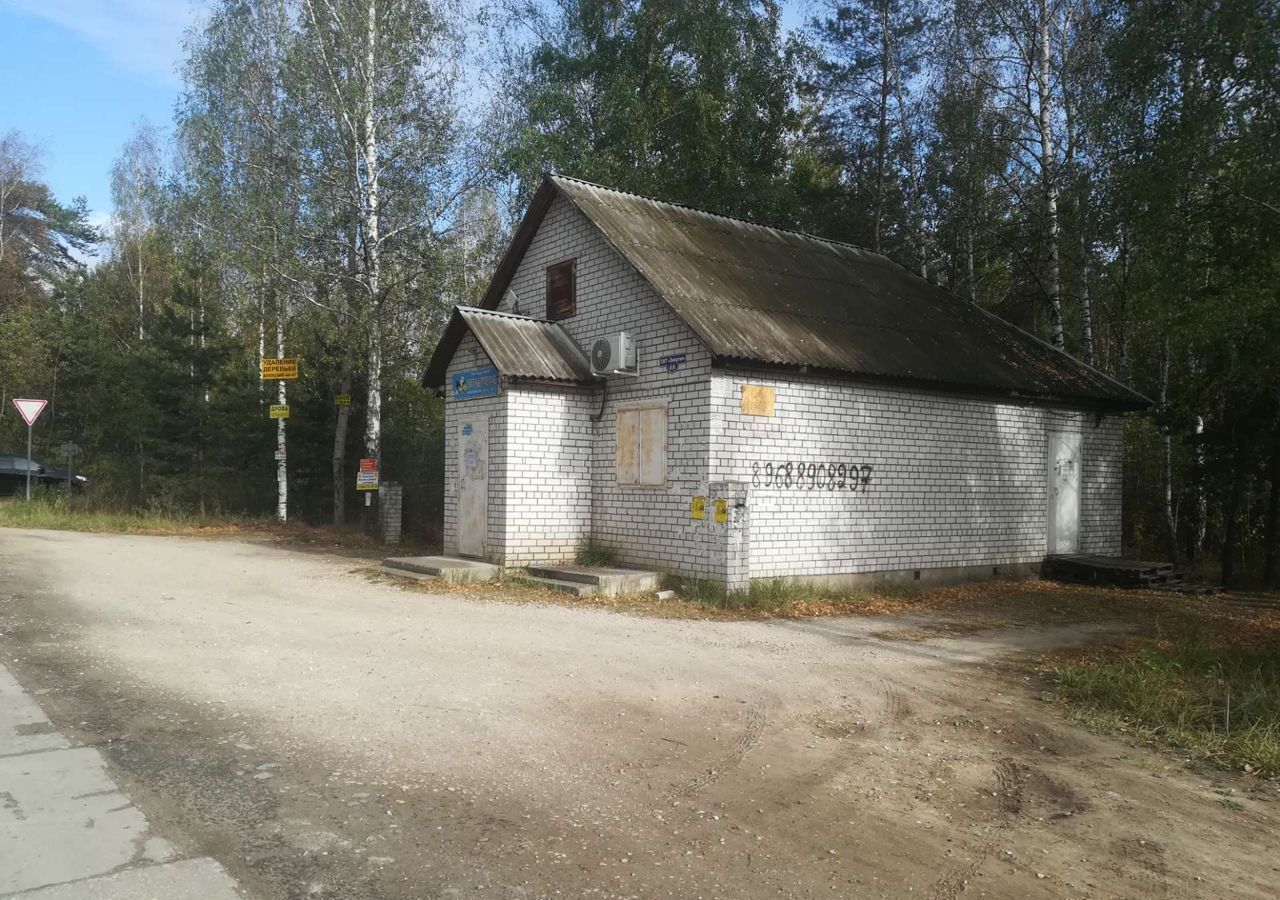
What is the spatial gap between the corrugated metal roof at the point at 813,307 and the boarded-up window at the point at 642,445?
1.73 metres

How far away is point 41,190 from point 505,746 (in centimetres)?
5322

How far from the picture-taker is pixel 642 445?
13.6m

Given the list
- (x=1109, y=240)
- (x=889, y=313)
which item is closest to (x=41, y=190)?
(x=889, y=313)

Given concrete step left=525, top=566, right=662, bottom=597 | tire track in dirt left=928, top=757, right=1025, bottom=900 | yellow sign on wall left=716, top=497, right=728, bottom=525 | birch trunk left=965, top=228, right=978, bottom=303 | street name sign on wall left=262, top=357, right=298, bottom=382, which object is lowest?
tire track in dirt left=928, top=757, right=1025, bottom=900

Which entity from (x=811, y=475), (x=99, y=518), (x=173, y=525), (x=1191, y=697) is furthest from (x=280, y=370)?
(x=1191, y=697)

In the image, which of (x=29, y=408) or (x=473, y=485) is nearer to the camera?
(x=473, y=485)

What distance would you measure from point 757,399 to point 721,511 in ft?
5.81

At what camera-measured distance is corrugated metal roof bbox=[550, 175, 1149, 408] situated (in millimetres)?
13289

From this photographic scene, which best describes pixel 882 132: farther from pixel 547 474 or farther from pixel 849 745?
pixel 849 745

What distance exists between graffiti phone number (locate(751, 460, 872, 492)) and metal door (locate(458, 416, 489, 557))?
14.4ft

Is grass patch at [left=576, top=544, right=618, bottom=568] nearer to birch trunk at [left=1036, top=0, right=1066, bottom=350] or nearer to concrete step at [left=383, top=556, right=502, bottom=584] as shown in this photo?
concrete step at [left=383, top=556, right=502, bottom=584]

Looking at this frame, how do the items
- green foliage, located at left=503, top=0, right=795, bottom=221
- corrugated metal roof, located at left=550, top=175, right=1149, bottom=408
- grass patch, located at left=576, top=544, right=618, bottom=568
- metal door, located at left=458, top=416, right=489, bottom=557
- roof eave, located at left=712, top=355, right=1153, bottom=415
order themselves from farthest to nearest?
green foliage, located at left=503, top=0, right=795, bottom=221 < metal door, located at left=458, top=416, right=489, bottom=557 < grass patch, located at left=576, top=544, right=618, bottom=568 < corrugated metal roof, located at left=550, top=175, right=1149, bottom=408 < roof eave, located at left=712, top=355, right=1153, bottom=415

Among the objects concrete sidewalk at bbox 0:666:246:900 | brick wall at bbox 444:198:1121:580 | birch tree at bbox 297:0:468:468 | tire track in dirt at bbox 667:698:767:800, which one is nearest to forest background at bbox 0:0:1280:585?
birch tree at bbox 297:0:468:468

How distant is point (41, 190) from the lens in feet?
154
